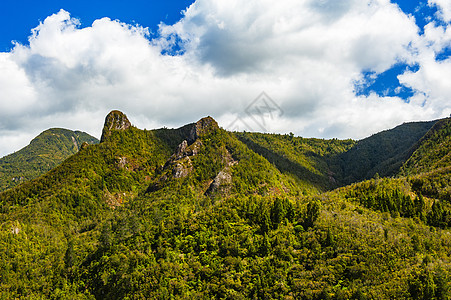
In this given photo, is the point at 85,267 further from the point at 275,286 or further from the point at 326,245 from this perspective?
the point at 326,245

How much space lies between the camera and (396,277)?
93688 mm

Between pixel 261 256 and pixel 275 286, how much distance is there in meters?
22.7

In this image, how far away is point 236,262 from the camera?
128000 mm

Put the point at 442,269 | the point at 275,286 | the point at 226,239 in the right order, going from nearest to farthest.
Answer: the point at 442,269
the point at 275,286
the point at 226,239

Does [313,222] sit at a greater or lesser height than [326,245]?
greater

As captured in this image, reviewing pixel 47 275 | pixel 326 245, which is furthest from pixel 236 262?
pixel 47 275

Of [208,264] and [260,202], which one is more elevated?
[260,202]

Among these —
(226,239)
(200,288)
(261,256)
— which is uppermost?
(226,239)

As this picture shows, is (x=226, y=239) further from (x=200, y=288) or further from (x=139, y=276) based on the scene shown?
(x=139, y=276)

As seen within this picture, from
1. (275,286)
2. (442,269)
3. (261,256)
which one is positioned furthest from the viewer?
(261,256)

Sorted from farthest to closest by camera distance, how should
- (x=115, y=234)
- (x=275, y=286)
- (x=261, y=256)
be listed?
(x=115, y=234)
(x=261, y=256)
(x=275, y=286)

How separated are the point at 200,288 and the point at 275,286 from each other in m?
34.1

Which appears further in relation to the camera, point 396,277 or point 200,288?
point 200,288

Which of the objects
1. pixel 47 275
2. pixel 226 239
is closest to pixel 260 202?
pixel 226 239
